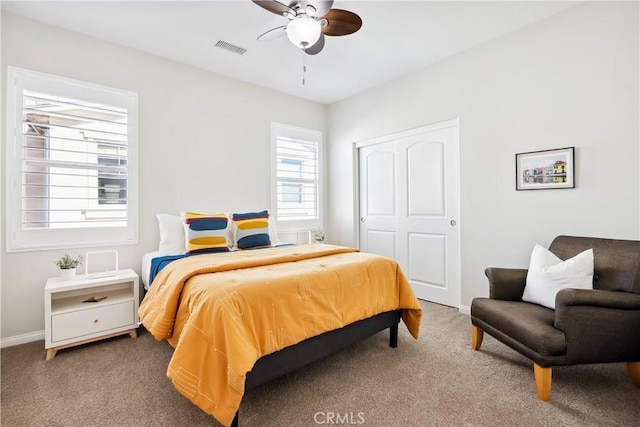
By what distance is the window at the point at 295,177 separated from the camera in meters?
4.21

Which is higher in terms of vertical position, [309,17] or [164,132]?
[309,17]

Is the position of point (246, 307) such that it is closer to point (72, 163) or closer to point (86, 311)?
point (86, 311)

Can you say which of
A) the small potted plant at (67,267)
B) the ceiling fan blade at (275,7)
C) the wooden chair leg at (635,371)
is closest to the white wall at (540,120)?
the wooden chair leg at (635,371)

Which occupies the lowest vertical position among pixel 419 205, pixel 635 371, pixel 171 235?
pixel 635 371

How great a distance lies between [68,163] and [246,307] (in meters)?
2.41

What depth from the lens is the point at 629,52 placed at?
2229 millimetres

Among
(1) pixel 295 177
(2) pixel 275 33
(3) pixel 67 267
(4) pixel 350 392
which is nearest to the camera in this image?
(4) pixel 350 392

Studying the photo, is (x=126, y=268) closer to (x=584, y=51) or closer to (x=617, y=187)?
(x=617, y=187)

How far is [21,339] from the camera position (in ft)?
8.19

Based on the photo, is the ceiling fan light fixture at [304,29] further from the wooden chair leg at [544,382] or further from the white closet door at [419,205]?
the wooden chair leg at [544,382]

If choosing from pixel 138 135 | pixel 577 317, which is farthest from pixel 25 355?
pixel 577 317

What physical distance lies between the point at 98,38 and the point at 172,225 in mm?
1905

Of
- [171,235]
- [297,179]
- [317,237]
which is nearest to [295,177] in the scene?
[297,179]

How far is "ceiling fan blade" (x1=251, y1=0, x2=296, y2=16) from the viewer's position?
73.6 inches
